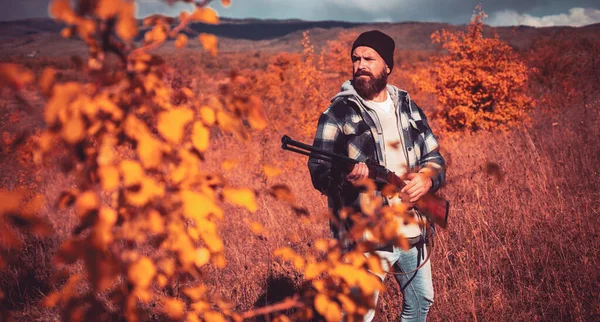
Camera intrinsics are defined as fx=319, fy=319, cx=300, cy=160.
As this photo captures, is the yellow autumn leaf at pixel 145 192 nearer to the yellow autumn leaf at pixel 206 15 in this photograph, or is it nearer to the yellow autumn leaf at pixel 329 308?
the yellow autumn leaf at pixel 206 15

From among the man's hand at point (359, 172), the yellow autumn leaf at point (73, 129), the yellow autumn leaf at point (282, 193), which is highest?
the yellow autumn leaf at point (73, 129)

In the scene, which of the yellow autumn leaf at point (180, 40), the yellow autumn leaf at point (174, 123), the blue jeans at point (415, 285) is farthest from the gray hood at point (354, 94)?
the yellow autumn leaf at point (174, 123)

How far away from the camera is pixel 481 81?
845 centimetres

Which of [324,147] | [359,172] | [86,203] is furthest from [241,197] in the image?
[324,147]

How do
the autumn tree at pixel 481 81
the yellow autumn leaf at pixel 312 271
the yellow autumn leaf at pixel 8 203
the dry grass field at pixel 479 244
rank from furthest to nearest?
1. the autumn tree at pixel 481 81
2. the dry grass field at pixel 479 244
3. the yellow autumn leaf at pixel 312 271
4. the yellow autumn leaf at pixel 8 203

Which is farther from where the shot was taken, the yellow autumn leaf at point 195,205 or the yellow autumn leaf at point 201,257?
the yellow autumn leaf at point 201,257

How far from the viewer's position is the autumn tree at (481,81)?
827 centimetres

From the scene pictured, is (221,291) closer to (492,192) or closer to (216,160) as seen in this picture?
(492,192)

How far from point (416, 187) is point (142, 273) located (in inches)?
59.8

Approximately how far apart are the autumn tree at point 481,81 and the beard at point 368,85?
7.32 m

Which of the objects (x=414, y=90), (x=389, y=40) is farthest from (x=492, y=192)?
(x=414, y=90)

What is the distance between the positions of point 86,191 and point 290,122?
12.1 meters

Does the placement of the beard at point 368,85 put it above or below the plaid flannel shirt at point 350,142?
above

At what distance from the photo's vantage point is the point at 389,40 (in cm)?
232
